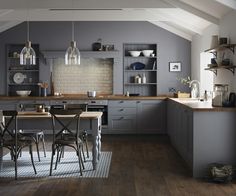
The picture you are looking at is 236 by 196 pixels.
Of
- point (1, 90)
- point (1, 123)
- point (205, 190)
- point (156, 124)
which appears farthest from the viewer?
point (1, 90)

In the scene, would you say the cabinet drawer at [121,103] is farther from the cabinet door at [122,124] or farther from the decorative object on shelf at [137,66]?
the decorative object on shelf at [137,66]

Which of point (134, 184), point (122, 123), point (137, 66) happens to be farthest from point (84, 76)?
point (134, 184)

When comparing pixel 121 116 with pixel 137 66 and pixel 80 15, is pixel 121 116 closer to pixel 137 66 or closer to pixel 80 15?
pixel 137 66

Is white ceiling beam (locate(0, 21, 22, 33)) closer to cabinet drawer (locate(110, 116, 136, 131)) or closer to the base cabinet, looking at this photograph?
the base cabinet

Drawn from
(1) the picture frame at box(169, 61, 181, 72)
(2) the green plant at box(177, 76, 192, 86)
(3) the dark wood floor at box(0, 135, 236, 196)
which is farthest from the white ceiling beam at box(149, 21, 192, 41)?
(3) the dark wood floor at box(0, 135, 236, 196)

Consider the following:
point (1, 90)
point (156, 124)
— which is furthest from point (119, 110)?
point (1, 90)

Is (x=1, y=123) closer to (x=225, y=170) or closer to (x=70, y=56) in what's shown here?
(x=70, y=56)

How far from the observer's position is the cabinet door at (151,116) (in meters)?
8.69

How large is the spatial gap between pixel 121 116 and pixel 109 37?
196 centimetres

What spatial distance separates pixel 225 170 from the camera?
485cm

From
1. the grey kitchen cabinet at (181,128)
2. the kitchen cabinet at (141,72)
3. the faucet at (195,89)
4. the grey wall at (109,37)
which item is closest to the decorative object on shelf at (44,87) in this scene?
the grey wall at (109,37)

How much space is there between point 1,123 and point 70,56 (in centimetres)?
135

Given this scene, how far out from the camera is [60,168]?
5.65 metres

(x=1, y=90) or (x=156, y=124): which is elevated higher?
(x=1, y=90)
